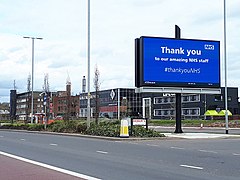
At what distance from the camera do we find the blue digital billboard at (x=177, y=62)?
34.2 m

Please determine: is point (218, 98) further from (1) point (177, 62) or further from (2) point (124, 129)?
(2) point (124, 129)

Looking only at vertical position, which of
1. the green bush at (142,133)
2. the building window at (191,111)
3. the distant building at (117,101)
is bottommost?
the green bush at (142,133)

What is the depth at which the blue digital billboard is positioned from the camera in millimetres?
34188

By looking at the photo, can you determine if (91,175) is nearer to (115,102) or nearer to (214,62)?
(214,62)

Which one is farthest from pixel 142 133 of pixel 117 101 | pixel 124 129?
pixel 117 101

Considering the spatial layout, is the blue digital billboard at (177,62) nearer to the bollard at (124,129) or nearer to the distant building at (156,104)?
the bollard at (124,129)

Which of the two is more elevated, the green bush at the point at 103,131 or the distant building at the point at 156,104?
the distant building at the point at 156,104

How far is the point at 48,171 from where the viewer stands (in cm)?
1277

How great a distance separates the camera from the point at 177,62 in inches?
1380

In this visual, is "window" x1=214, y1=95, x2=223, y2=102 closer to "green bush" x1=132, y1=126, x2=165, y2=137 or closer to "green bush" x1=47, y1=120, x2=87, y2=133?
"green bush" x1=47, y1=120, x2=87, y2=133

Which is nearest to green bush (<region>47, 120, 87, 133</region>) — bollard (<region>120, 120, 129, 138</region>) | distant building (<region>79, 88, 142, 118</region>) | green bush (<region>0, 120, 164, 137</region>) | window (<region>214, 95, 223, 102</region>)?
green bush (<region>0, 120, 164, 137</region>)

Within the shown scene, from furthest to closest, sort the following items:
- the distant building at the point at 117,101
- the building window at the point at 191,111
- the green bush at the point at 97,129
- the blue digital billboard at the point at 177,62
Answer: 1. the distant building at the point at 117,101
2. the building window at the point at 191,111
3. the blue digital billboard at the point at 177,62
4. the green bush at the point at 97,129

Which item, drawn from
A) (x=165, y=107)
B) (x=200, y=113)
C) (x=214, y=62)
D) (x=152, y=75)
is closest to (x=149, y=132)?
(x=152, y=75)

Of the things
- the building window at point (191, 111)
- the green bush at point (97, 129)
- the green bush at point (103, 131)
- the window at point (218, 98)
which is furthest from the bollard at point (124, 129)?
the window at point (218, 98)
